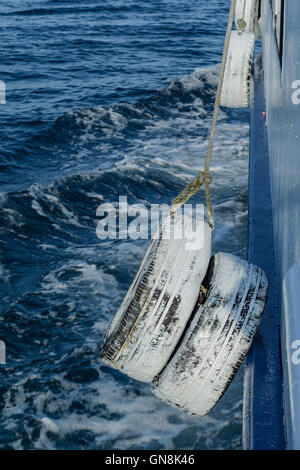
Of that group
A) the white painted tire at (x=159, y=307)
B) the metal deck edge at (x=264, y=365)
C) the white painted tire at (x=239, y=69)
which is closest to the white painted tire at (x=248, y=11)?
the white painted tire at (x=239, y=69)

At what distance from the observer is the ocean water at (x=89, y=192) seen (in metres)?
4.65

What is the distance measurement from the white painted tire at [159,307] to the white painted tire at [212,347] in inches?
3.7

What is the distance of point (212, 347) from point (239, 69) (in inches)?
255

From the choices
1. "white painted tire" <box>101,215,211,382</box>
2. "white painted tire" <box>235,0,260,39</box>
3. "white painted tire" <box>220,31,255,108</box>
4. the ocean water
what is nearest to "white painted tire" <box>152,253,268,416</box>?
"white painted tire" <box>101,215,211,382</box>

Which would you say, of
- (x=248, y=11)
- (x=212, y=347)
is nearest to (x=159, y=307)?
(x=212, y=347)

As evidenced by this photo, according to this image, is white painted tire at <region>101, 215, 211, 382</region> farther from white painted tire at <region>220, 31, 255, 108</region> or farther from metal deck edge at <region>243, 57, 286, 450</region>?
white painted tire at <region>220, 31, 255, 108</region>

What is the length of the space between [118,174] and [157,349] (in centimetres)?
609

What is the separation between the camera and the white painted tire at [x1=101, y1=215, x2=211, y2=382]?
131 inches

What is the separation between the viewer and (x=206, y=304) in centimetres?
337

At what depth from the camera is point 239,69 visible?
872 cm

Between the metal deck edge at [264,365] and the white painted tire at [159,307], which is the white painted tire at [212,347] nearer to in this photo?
the white painted tire at [159,307]

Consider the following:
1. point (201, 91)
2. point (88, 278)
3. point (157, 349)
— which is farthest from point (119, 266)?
point (201, 91)

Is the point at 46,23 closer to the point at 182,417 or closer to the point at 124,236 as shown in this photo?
the point at 124,236
